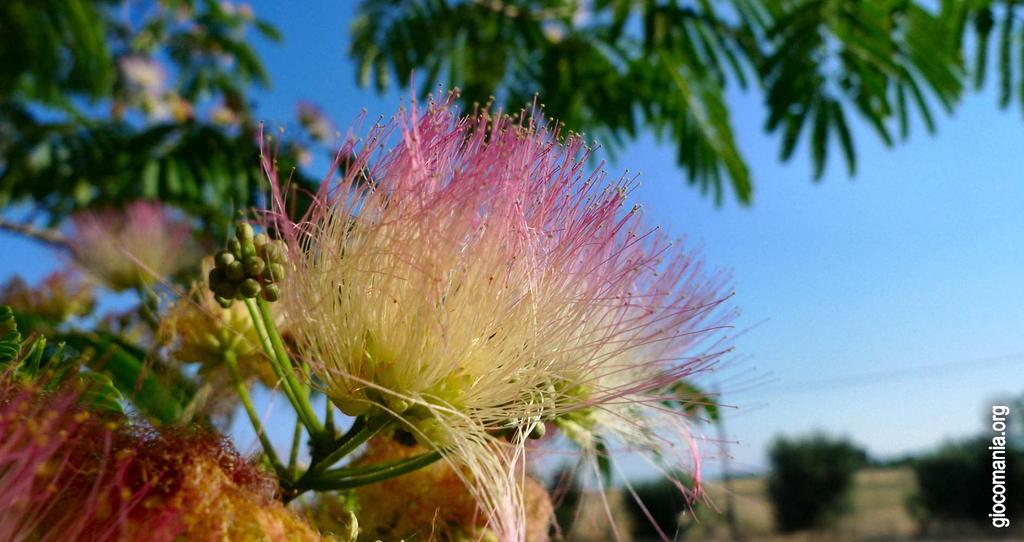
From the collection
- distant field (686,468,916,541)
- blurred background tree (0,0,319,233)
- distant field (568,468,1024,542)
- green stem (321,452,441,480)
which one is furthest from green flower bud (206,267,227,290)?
distant field (686,468,916,541)

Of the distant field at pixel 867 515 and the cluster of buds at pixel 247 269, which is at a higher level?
the cluster of buds at pixel 247 269

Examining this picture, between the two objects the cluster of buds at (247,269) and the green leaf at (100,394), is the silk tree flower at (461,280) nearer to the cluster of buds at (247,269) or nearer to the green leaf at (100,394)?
the cluster of buds at (247,269)

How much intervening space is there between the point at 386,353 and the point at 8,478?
0.50 m

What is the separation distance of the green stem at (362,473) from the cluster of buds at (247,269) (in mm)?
276

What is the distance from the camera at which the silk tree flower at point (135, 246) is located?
2.77m

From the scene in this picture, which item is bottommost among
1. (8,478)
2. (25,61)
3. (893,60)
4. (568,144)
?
(8,478)

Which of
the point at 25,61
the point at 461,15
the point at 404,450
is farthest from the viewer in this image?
the point at 25,61

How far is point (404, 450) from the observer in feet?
4.20

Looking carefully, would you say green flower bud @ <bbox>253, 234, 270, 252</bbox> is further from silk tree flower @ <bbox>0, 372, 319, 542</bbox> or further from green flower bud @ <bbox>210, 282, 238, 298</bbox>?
silk tree flower @ <bbox>0, 372, 319, 542</bbox>

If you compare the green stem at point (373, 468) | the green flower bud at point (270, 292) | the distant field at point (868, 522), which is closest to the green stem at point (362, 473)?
the green stem at point (373, 468)

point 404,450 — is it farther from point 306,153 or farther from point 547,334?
point 306,153

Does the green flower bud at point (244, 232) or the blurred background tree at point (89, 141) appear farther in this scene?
the blurred background tree at point (89, 141)

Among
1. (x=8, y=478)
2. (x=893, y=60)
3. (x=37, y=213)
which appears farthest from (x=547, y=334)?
(x=37, y=213)

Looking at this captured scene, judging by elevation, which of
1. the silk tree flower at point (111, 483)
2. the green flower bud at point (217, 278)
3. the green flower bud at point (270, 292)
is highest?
the green flower bud at point (217, 278)
